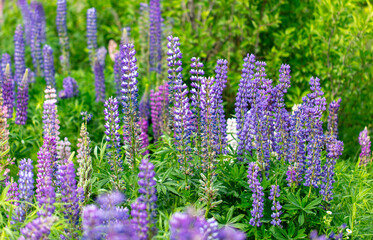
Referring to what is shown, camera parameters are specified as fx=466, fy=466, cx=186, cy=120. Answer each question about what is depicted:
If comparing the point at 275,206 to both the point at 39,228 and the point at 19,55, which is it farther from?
the point at 19,55

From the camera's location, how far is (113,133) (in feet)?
12.0

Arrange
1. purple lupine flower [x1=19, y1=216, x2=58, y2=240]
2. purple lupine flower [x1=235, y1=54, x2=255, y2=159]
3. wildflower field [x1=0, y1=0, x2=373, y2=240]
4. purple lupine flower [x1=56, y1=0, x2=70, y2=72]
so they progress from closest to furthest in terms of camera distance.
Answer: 1. purple lupine flower [x1=19, y1=216, x2=58, y2=240]
2. wildflower field [x1=0, y1=0, x2=373, y2=240]
3. purple lupine flower [x1=235, y1=54, x2=255, y2=159]
4. purple lupine flower [x1=56, y1=0, x2=70, y2=72]

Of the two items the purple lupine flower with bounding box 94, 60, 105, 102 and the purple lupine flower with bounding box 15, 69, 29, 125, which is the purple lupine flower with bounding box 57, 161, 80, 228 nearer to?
the purple lupine flower with bounding box 15, 69, 29, 125

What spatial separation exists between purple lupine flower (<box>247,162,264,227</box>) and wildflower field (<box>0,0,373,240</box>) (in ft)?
0.05

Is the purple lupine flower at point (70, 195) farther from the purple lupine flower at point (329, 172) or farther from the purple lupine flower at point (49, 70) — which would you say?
the purple lupine flower at point (49, 70)

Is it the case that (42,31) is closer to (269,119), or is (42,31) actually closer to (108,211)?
(269,119)

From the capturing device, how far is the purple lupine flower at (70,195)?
307 centimetres

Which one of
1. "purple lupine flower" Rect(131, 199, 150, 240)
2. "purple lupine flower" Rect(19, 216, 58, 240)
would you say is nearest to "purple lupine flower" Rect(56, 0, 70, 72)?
"purple lupine flower" Rect(19, 216, 58, 240)

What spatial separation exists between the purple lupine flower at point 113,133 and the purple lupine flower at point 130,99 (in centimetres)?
8

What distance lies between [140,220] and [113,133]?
3.99 ft

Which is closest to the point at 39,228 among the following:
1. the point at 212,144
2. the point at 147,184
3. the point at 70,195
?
the point at 70,195

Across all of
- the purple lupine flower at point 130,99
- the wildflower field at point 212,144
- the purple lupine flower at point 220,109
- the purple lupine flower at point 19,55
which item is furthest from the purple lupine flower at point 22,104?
the purple lupine flower at point 220,109

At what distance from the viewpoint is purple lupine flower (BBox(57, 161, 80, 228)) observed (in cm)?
307

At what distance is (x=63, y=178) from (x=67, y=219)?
0.27 m
